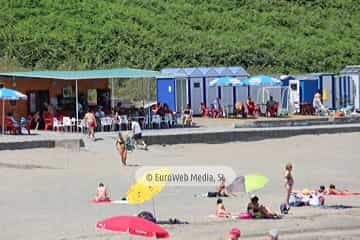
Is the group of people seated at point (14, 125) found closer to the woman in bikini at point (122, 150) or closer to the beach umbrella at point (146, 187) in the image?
the woman in bikini at point (122, 150)

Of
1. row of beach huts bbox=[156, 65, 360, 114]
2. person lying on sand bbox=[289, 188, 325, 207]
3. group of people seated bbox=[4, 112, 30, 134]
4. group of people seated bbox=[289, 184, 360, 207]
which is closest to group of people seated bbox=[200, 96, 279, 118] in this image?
row of beach huts bbox=[156, 65, 360, 114]

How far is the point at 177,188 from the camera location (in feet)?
71.4

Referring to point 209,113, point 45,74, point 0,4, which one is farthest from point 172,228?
point 0,4

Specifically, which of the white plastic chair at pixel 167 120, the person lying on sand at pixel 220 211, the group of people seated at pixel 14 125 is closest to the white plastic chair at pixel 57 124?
the group of people seated at pixel 14 125

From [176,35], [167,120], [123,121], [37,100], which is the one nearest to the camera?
[123,121]

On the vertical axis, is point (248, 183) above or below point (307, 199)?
above

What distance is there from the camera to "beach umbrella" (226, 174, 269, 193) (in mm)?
18438

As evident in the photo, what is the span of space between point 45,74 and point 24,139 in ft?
16.2

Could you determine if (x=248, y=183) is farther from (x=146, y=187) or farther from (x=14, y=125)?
(x=14, y=125)

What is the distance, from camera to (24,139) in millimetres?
28703

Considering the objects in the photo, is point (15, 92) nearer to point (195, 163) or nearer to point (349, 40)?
point (195, 163)

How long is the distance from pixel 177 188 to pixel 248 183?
3.47m

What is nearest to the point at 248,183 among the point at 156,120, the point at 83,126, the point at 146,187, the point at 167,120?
the point at 146,187

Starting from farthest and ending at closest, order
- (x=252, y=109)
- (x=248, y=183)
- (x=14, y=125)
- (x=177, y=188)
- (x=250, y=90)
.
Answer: (x=250, y=90), (x=252, y=109), (x=14, y=125), (x=177, y=188), (x=248, y=183)
